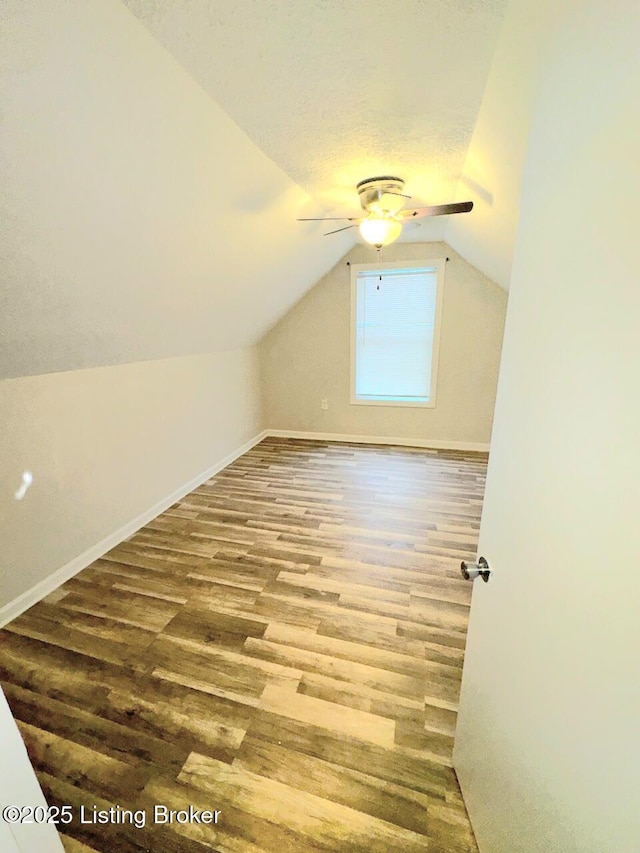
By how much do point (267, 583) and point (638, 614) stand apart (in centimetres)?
195

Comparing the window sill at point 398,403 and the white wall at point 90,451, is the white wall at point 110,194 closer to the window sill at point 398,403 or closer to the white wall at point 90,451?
the white wall at point 90,451

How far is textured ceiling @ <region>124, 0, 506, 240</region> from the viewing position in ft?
3.17

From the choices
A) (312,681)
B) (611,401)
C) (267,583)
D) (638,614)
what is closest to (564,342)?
(611,401)

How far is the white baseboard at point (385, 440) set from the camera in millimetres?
4176

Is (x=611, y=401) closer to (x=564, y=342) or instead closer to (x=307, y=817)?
(x=564, y=342)

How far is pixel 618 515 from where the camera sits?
457 mm

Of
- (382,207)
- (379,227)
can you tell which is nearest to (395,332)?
(382,207)

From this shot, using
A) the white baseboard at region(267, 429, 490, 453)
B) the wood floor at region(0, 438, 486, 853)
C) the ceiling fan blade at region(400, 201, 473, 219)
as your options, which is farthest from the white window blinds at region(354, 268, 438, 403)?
the ceiling fan blade at region(400, 201, 473, 219)

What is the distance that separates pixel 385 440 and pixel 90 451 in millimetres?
3211

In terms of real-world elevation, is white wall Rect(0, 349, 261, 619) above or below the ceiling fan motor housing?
below

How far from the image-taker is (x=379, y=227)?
204 cm

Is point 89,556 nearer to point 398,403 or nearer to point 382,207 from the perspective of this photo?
point 382,207

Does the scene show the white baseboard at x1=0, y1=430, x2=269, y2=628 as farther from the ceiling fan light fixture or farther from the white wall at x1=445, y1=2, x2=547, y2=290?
the white wall at x1=445, y1=2, x2=547, y2=290

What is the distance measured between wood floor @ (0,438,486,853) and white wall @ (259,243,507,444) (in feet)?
5.57
